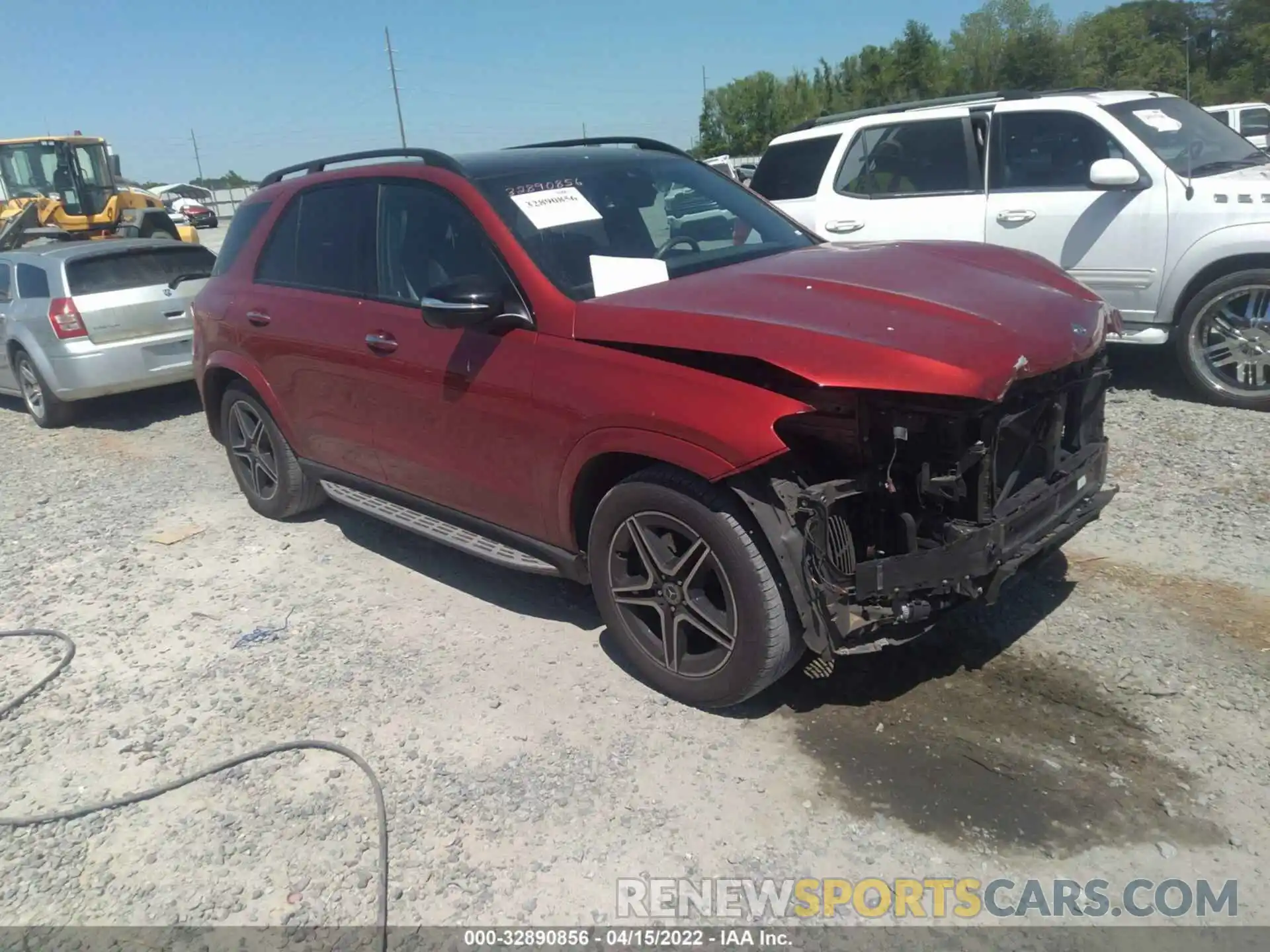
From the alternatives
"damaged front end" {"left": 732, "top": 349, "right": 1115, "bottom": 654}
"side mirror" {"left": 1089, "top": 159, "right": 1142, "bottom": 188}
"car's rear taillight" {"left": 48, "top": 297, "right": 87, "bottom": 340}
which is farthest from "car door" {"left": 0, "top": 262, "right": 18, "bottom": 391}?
"side mirror" {"left": 1089, "top": 159, "right": 1142, "bottom": 188}

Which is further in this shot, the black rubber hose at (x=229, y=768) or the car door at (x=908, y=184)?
the car door at (x=908, y=184)

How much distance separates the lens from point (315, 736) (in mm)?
3719

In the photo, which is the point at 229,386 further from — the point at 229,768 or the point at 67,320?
the point at 67,320

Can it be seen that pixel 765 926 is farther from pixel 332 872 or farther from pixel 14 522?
pixel 14 522

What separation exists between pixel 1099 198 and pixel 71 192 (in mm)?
22227

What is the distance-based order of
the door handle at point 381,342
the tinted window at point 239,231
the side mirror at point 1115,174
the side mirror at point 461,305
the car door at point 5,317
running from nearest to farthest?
the side mirror at point 461,305 → the door handle at point 381,342 → the tinted window at point 239,231 → the side mirror at point 1115,174 → the car door at point 5,317

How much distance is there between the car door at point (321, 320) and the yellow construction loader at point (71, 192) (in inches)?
713

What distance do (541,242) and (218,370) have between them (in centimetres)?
280

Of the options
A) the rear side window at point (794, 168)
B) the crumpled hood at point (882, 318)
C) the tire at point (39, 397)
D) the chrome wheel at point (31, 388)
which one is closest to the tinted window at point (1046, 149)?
the rear side window at point (794, 168)

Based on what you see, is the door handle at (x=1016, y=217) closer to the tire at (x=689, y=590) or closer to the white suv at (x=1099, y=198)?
the white suv at (x=1099, y=198)

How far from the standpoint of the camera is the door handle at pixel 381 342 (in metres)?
4.30

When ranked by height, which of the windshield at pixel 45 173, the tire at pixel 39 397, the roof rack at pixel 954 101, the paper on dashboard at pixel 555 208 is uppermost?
the windshield at pixel 45 173

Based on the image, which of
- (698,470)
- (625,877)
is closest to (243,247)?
(698,470)

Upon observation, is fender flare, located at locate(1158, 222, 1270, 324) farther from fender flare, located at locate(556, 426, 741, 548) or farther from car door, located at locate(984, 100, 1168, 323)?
fender flare, located at locate(556, 426, 741, 548)
